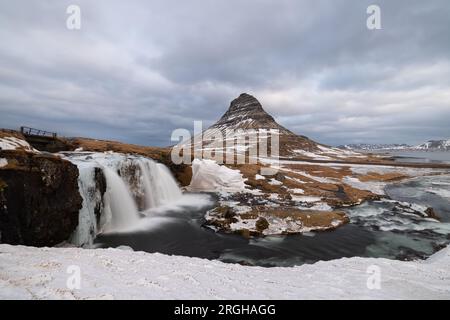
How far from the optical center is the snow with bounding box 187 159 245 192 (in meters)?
54.5

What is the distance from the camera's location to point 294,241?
27.0 metres

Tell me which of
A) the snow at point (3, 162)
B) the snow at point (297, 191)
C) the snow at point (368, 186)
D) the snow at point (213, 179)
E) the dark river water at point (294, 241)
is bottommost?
the dark river water at point (294, 241)

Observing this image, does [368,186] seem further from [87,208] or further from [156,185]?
[87,208]

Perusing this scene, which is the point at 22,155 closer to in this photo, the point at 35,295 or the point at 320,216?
the point at 35,295

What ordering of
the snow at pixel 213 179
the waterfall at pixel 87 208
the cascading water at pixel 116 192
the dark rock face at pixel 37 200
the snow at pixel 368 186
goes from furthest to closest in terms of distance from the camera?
the snow at pixel 368 186 < the snow at pixel 213 179 < the cascading water at pixel 116 192 < the waterfall at pixel 87 208 < the dark rock face at pixel 37 200

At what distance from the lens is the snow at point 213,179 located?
2144 inches

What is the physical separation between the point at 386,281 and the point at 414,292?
127cm

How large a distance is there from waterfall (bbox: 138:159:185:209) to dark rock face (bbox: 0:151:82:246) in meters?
17.4

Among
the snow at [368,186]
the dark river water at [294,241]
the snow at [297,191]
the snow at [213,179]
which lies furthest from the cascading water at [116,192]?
the snow at [368,186]

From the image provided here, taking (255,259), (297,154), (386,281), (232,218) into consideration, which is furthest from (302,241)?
(297,154)

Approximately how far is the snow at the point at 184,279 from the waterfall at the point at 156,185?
25388 millimetres

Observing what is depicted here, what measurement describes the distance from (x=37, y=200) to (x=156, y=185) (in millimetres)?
25007

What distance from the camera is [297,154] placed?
190750mm

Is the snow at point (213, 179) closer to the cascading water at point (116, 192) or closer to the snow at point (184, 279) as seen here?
the cascading water at point (116, 192)
